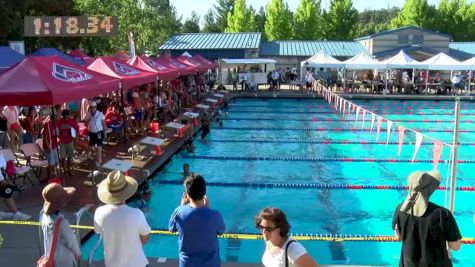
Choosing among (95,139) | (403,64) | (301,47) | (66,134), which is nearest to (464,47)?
(301,47)

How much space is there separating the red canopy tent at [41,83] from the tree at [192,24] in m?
72.2

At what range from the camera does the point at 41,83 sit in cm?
780

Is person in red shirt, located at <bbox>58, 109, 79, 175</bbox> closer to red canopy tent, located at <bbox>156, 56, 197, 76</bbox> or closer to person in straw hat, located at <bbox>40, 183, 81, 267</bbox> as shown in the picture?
person in straw hat, located at <bbox>40, 183, 81, 267</bbox>

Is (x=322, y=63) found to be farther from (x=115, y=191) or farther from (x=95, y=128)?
(x=115, y=191)

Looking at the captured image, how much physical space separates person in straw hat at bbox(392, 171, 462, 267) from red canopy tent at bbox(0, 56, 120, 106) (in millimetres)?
5762

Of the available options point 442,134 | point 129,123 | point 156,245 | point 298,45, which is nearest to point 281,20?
point 298,45

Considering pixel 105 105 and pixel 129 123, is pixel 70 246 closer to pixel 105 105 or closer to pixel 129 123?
pixel 129 123

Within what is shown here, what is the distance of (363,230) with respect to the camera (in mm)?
8891

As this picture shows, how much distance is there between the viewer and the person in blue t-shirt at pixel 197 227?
12.1 feet

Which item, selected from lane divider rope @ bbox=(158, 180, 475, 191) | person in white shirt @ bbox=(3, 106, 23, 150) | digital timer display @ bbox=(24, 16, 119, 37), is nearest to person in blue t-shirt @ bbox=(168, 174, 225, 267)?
lane divider rope @ bbox=(158, 180, 475, 191)

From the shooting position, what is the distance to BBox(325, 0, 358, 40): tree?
53.6 metres

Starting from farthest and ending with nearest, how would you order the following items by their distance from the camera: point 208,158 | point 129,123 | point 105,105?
point 105,105 → point 129,123 → point 208,158

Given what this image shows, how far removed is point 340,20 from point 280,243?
176 ft

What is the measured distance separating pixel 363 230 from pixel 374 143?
7.11 meters
